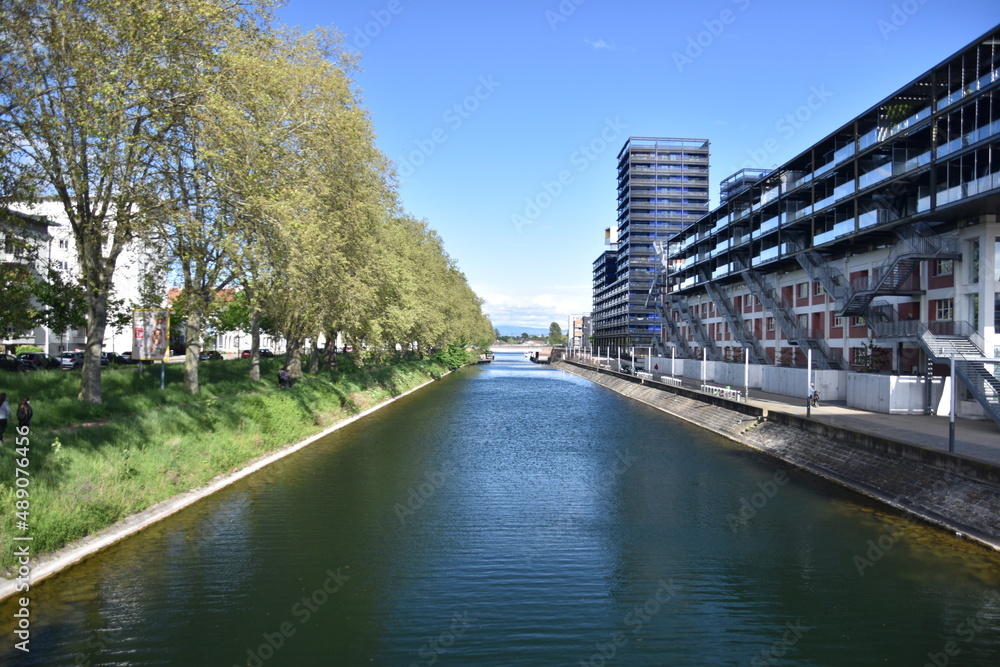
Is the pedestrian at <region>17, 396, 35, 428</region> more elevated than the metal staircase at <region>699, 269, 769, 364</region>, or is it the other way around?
the metal staircase at <region>699, 269, 769, 364</region>

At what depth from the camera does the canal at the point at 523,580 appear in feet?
35.6

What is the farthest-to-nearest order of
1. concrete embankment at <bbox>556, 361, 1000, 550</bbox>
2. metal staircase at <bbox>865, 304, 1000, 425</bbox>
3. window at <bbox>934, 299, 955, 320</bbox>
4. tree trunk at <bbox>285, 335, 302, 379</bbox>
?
tree trunk at <bbox>285, 335, 302, 379</bbox>
window at <bbox>934, 299, 955, 320</bbox>
metal staircase at <bbox>865, 304, 1000, 425</bbox>
concrete embankment at <bbox>556, 361, 1000, 550</bbox>

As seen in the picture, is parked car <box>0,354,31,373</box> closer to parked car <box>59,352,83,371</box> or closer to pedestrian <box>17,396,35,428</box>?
parked car <box>59,352,83,371</box>

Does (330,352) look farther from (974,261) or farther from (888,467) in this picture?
(974,261)

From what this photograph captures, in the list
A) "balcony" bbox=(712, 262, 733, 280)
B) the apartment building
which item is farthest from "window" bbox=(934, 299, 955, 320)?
"balcony" bbox=(712, 262, 733, 280)

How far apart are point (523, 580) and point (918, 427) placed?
74.9 ft

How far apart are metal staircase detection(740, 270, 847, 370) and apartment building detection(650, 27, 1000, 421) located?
0.11 metres

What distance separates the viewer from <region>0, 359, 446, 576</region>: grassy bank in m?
14.3

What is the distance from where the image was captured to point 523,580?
13.9 metres

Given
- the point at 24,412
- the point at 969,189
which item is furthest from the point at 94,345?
the point at 969,189

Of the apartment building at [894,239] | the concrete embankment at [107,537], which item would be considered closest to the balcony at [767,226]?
the apartment building at [894,239]

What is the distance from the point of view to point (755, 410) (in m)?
34.6

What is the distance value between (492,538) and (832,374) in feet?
109

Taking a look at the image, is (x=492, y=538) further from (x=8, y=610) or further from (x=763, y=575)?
(x=8, y=610)
